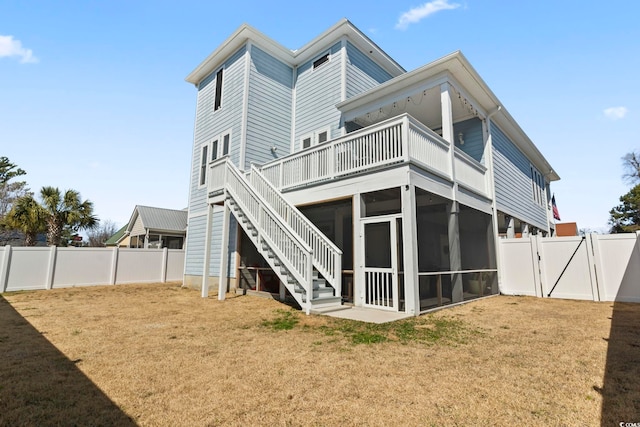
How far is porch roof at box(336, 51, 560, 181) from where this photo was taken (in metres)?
8.69

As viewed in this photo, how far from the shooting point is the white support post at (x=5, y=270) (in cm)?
1127

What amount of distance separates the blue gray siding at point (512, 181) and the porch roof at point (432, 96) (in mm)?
890

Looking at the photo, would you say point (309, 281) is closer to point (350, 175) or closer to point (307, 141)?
point (350, 175)

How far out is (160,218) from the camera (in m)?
24.6

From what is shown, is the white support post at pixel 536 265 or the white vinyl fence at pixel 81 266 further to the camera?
the white vinyl fence at pixel 81 266

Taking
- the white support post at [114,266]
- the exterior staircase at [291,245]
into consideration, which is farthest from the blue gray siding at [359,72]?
the white support post at [114,266]

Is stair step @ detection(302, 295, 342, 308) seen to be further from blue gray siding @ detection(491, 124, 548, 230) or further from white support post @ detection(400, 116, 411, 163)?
blue gray siding @ detection(491, 124, 548, 230)

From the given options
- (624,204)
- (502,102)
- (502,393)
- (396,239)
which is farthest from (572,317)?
(624,204)

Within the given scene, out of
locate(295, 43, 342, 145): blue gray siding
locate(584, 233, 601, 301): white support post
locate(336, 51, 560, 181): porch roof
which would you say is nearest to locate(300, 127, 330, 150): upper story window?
locate(295, 43, 342, 145): blue gray siding

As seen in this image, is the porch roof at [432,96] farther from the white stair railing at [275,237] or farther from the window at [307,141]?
the white stair railing at [275,237]

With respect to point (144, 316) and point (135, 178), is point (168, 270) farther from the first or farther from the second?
point (144, 316)

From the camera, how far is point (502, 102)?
1101 cm

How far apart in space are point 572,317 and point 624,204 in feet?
126

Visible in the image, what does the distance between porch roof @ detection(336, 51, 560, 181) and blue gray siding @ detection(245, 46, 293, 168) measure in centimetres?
308
